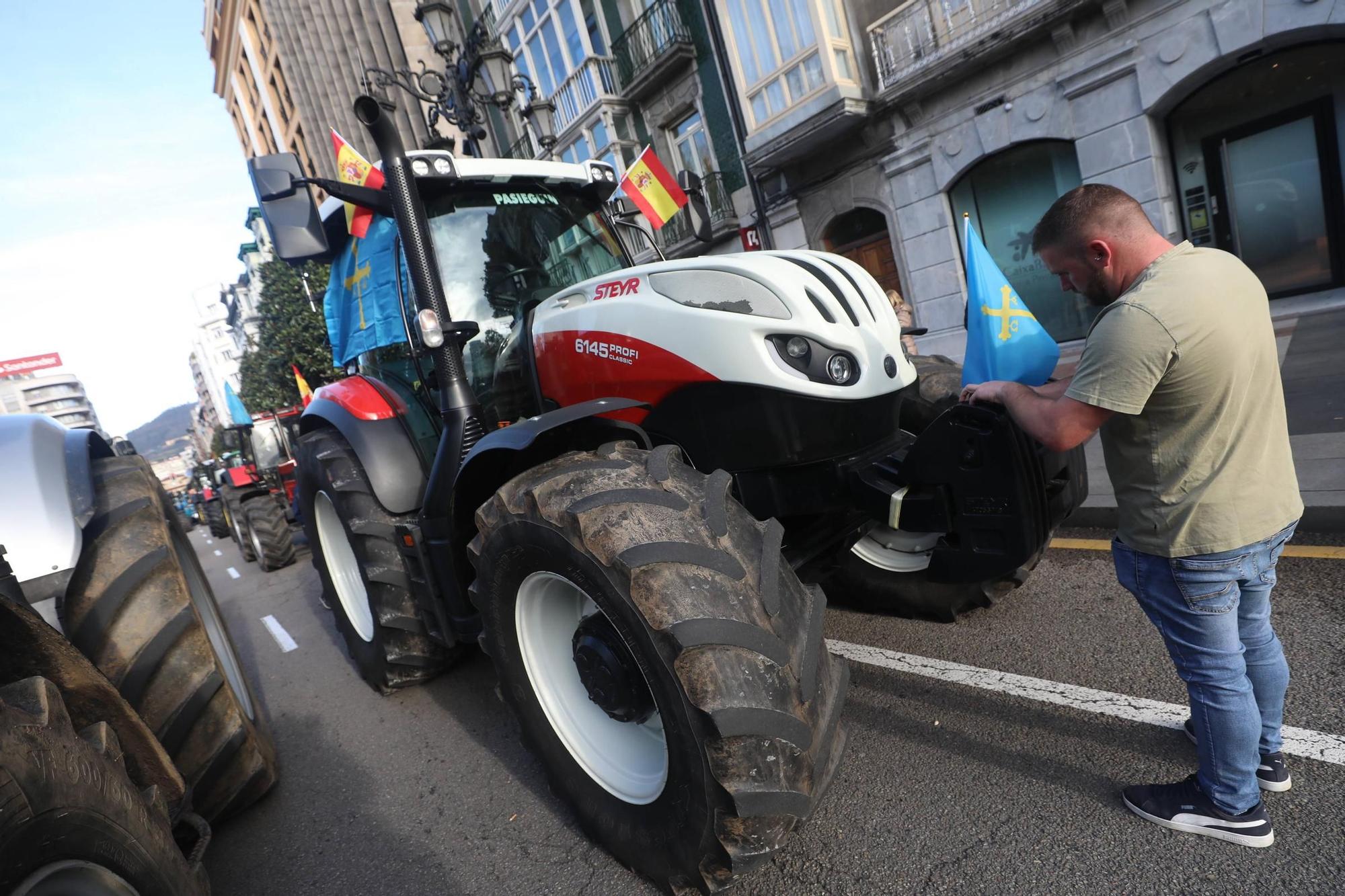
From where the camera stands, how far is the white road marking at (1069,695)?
222 cm

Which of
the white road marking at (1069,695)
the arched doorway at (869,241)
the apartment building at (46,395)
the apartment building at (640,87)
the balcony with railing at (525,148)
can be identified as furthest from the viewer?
the apartment building at (46,395)

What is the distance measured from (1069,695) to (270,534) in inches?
384

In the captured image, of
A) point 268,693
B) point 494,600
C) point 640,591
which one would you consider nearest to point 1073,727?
point 640,591

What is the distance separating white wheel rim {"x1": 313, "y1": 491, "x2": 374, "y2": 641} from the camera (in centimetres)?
400

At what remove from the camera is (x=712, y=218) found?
53.1 ft

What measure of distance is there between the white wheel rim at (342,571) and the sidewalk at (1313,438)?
373 centimetres

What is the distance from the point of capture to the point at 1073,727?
8.24ft

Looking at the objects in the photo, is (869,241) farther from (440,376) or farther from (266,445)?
(440,376)

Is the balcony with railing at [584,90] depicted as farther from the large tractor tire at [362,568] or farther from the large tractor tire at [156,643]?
the large tractor tire at [156,643]

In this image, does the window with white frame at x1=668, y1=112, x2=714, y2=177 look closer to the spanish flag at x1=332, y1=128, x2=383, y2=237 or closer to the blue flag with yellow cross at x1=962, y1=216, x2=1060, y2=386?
the spanish flag at x1=332, y1=128, x2=383, y2=237

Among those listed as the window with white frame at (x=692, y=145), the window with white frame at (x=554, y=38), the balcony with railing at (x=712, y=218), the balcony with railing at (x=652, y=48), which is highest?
the window with white frame at (x=554, y=38)

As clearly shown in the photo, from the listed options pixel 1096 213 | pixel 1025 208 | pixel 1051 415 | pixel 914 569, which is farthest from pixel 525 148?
pixel 1051 415

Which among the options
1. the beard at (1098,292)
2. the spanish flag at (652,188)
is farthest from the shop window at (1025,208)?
the beard at (1098,292)

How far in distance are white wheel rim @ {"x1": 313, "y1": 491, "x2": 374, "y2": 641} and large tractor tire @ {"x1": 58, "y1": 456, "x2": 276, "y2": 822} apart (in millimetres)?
1116
